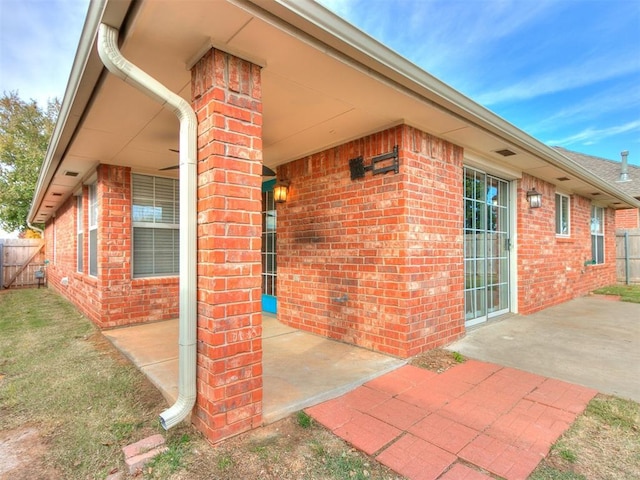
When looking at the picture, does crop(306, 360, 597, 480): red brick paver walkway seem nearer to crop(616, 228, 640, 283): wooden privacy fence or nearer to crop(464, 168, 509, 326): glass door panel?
crop(464, 168, 509, 326): glass door panel

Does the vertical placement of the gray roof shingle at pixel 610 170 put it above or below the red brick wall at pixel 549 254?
above

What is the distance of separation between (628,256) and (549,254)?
24.1 feet

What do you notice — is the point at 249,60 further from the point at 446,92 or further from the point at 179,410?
the point at 179,410

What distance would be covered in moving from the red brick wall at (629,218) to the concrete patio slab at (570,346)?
10.8 meters

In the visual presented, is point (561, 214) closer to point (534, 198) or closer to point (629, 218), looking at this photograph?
point (534, 198)

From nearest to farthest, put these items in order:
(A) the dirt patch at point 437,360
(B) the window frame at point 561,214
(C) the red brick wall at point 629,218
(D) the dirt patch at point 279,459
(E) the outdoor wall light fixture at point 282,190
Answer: (D) the dirt patch at point 279,459, (A) the dirt patch at point 437,360, (E) the outdoor wall light fixture at point 282,190, (B) the window frame at point 561,214, (C) the red brick wall at point 629,218

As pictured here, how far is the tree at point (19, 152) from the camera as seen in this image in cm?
1553

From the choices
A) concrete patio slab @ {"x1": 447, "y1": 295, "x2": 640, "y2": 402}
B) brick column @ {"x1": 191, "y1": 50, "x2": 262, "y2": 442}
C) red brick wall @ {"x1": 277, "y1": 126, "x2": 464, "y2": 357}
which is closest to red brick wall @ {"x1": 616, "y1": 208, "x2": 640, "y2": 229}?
concrete patio slab @ {"x1": 447, "y1": 295, "x2": 640, "y2": 402}

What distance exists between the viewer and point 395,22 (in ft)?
15.8

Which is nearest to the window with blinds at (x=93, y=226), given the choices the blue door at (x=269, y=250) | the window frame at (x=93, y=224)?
the window frame at (x=93, y=224)

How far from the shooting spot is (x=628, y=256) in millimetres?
11211

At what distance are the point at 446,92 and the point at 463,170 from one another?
185cm

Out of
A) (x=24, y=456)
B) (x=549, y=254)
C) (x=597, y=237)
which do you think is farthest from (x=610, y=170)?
(x=24, y=456)

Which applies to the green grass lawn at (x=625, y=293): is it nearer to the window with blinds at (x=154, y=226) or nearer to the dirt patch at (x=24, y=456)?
the window with blinds at (x=154, y=226)
